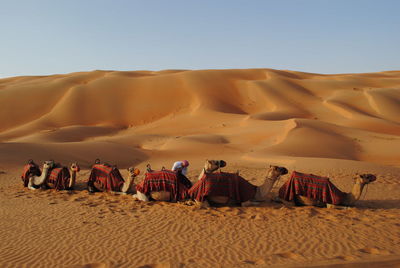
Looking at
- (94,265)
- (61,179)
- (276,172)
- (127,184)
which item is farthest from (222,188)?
(61,179)

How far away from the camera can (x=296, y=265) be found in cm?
492

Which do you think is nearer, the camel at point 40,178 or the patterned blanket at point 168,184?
the patterned blanket at point 168,184

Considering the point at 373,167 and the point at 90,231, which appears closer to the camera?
the point at 90,231

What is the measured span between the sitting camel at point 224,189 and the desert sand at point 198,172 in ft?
0.98

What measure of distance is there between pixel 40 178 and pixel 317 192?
7.23 m

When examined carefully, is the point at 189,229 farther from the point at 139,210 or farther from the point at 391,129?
the point at 391,129

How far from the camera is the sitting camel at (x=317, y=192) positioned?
7773 mm

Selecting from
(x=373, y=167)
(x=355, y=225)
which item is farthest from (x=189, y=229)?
(x=373, y=167)

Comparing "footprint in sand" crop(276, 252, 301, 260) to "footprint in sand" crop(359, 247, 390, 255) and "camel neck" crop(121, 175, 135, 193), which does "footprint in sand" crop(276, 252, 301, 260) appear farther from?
"camel neck" crop(121, 175, 135, 193)

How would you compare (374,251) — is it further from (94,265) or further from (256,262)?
(94,265)

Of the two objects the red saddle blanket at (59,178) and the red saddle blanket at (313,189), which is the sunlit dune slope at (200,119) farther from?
the red saddle blanket at (313,189)

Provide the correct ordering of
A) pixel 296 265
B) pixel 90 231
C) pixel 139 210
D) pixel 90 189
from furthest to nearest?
pixel 90 189, pixel 139 210, pixel 90 231, pixel 296 265

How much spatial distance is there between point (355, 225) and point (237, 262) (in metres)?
2.81

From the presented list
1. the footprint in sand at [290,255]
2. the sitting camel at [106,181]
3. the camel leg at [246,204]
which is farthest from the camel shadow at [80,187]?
the footprint in sand at [290,255]
